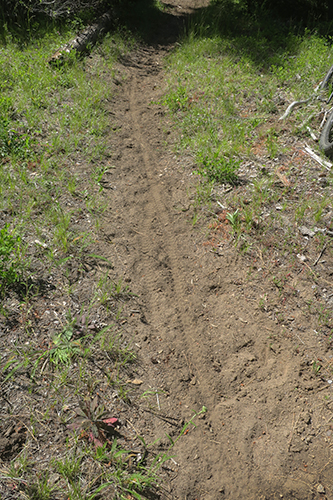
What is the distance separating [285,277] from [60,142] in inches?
148

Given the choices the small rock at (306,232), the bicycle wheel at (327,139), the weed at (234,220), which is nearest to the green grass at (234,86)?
the bicycle wheel at (327,139)

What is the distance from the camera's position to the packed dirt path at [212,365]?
258 cm

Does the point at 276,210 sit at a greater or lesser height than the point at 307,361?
greater

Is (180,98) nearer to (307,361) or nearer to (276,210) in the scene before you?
(276,210)

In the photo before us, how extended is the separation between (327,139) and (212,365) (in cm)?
384

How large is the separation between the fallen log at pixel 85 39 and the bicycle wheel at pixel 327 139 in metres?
5.16

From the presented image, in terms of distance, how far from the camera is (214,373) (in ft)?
10.3

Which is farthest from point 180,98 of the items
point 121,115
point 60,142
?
point 60,142

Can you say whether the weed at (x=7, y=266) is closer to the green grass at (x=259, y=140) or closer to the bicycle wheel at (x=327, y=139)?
the green grass at (x=259, y=140)

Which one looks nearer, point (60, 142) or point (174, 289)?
point (174, 289)

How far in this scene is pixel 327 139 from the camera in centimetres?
493

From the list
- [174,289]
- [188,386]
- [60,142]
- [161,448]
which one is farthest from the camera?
[60,142]

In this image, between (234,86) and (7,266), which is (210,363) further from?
(234,86)

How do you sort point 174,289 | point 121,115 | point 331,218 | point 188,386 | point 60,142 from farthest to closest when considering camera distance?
point 121,115
point 60,142
point 331,218
point 174,289
point 188,386
